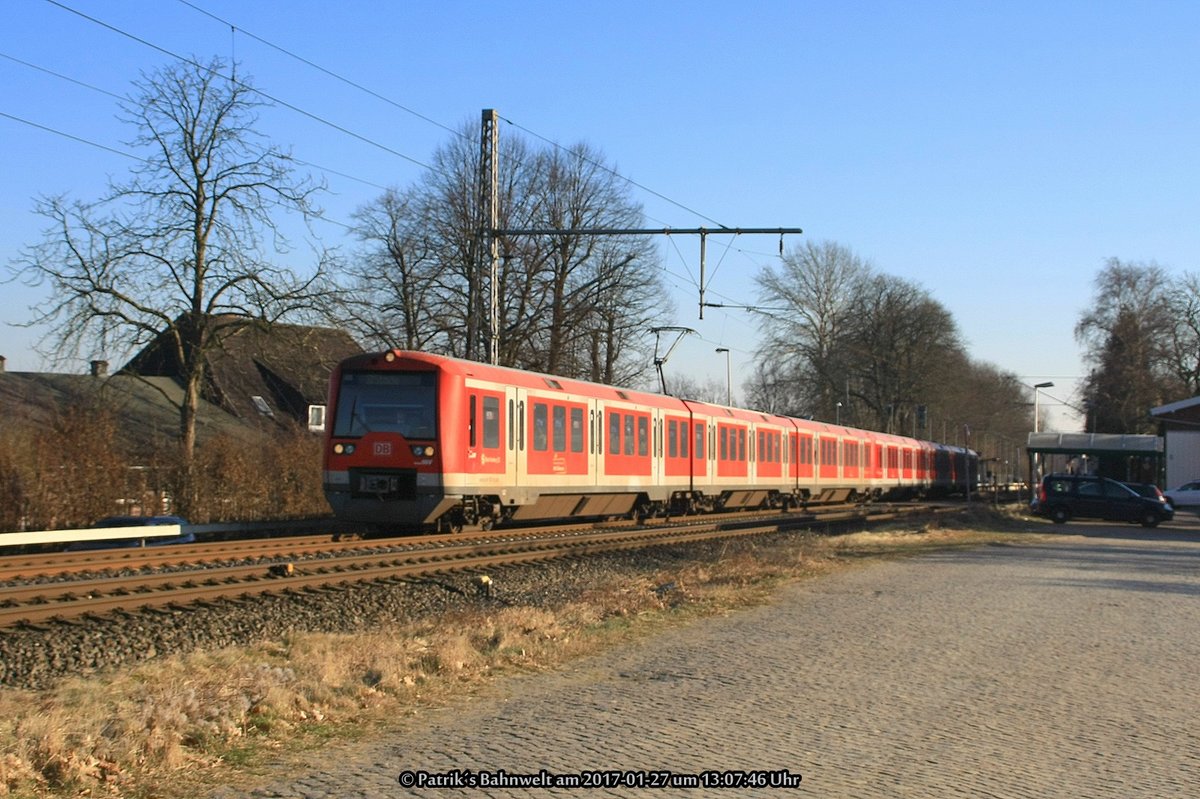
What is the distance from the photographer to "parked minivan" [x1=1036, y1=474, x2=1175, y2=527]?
3319cm

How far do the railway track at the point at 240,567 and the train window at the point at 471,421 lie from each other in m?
1.65

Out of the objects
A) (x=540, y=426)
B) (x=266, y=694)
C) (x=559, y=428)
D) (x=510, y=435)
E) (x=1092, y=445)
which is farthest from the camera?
(x=1092, y=445)

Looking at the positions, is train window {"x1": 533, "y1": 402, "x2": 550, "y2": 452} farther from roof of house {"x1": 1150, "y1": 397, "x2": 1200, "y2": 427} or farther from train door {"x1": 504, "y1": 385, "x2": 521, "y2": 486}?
roof of house {"x1": 1150, "y1": 397, "x2": 1200, "y2": 427}

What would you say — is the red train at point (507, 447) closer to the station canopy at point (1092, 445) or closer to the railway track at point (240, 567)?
the railway track at point (240, 567)

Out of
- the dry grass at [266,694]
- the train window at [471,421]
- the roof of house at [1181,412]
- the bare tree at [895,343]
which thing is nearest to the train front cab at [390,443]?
the train window at [471,421]

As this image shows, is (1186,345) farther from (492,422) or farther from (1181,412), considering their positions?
(492,422)

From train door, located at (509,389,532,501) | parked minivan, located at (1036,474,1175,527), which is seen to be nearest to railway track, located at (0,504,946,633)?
train door, located at (509,389,532,501)

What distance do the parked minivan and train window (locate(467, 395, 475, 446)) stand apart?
20747 mm

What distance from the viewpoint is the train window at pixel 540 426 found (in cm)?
2128

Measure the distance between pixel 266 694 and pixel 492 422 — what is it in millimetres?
12697

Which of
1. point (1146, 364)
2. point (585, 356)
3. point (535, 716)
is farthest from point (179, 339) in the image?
point (1146, 364)

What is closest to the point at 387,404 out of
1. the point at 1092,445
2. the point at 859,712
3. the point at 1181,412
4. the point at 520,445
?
the point at 520,445

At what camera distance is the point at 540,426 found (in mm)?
21438

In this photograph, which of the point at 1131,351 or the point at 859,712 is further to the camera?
the point at 1131,351
